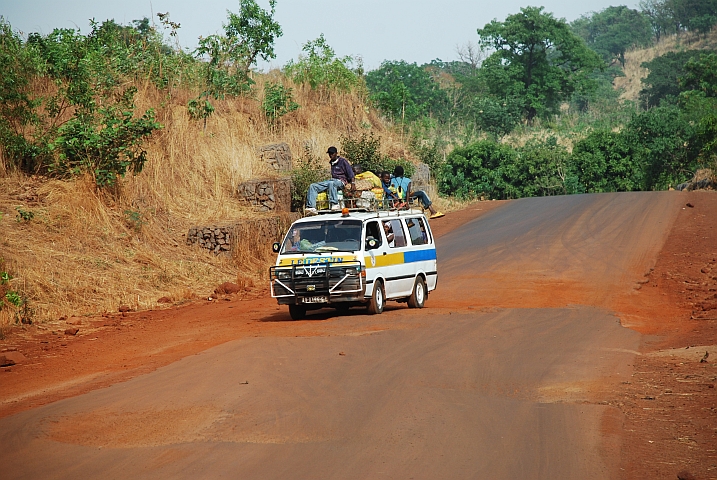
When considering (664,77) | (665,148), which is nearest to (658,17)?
(664,77)

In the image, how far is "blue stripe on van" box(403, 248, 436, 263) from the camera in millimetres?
17969

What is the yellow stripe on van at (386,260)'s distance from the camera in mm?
16453

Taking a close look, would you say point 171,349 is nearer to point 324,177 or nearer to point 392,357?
point 392,357

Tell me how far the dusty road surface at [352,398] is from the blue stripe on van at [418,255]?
3.39 feet

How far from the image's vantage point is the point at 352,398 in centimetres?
995

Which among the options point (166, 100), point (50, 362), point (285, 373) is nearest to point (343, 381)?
point (285, 373)

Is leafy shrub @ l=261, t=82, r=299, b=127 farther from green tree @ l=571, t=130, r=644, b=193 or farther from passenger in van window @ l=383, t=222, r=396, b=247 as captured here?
green tree @ l=571, t=130, r=644, b=193

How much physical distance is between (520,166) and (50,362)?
126 ft

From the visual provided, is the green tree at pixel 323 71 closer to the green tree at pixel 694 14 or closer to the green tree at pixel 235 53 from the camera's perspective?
the green tree at pixel 235 53

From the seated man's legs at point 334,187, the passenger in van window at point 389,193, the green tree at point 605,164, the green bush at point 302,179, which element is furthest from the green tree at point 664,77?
the passenger in van window at point 389,193

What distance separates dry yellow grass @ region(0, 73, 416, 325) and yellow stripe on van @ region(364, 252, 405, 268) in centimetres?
559

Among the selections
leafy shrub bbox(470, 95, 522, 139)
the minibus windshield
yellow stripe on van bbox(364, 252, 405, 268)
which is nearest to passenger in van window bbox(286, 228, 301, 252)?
the minibus windshield

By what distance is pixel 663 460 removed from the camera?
7863 mm

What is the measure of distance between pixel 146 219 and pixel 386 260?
396 inches
